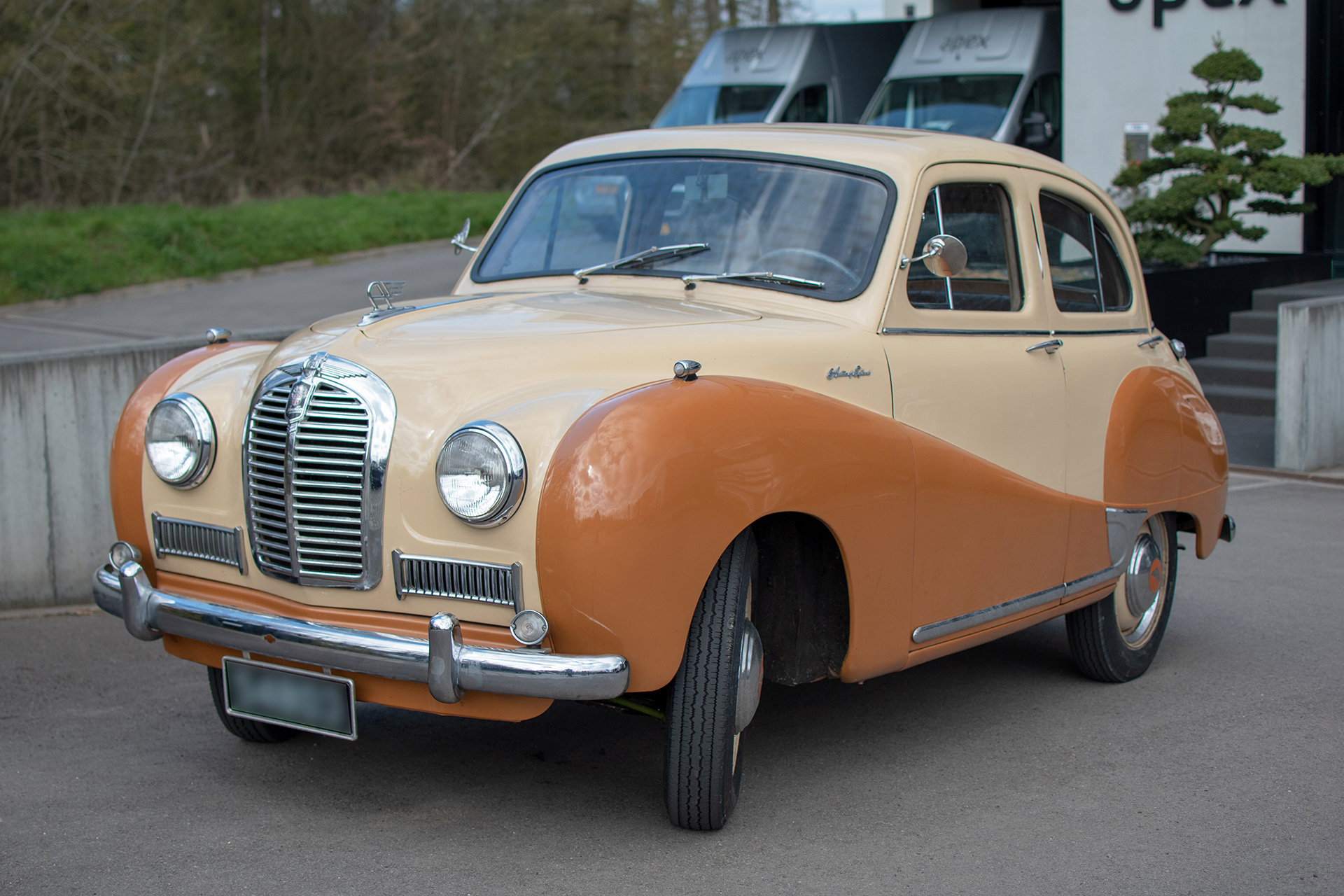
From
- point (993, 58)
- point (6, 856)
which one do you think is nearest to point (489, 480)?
point (6, 856)

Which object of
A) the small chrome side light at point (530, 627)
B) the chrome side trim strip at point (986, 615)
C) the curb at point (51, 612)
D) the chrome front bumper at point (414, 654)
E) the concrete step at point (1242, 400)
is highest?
the small chrome side light at point (530, 627)

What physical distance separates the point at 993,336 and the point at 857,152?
758mm

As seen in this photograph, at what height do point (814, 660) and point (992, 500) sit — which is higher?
point (992, 500)

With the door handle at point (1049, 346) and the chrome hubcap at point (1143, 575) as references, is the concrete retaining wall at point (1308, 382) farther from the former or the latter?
the door handle at point (1049, 346)

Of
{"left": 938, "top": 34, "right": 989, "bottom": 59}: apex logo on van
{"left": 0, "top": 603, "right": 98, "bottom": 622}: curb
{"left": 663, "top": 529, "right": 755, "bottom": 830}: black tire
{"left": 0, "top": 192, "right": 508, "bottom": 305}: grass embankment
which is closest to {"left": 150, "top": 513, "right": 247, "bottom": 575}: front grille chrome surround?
{"left": 663, "top": 529, "right": 755, "bottom": 830}: black tire

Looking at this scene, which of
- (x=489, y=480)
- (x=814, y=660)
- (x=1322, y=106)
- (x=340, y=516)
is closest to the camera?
(x=489, y=480)

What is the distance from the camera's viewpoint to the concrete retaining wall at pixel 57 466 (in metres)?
5.81

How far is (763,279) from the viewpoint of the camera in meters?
4.15

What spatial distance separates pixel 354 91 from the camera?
93.0 ft

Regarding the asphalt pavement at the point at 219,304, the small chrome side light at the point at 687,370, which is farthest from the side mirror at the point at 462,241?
the asphalt pavement at the point at 219,304

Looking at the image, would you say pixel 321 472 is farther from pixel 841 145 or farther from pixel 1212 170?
pixel 1212 170

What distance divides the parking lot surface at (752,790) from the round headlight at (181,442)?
95 centimetres

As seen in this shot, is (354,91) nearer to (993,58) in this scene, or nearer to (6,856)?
(993,58)

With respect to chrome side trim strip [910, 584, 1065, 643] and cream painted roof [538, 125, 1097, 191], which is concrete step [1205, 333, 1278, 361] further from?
chrome side trim strip [910, 584, 1065, 643]
